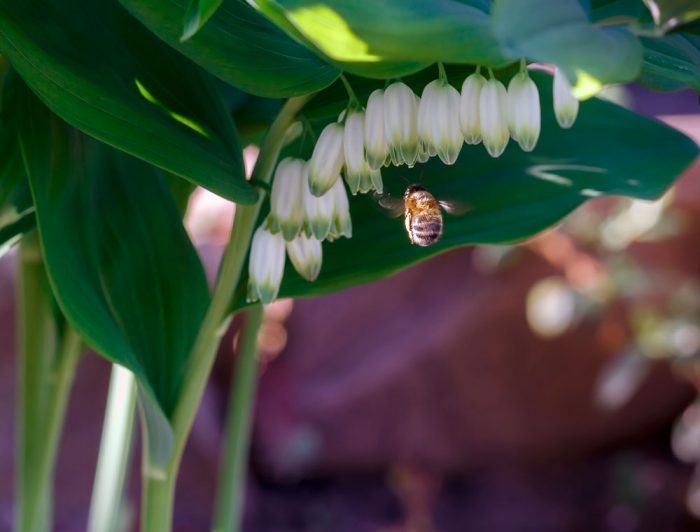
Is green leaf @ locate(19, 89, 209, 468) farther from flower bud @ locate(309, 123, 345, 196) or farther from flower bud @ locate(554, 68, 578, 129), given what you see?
flower bud @ locate(554, 68, 578, 129)

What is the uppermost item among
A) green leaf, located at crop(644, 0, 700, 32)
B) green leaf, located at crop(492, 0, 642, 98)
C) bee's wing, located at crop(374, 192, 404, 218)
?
green leaf, located at crop(644, 0, 700, 32)

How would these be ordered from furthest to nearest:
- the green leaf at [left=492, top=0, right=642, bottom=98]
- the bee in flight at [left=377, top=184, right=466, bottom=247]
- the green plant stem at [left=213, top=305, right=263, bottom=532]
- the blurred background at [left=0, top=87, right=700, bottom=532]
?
the blurred background at [left=0, top=87, right=700, bottom=532] → the green plant stem at [left=213, top=305, right=263, bottom=532] → the bee in flight at [left=377, top=184, right=466, bottom=247] → the green leaf at [left=492, top=0, right=642, bottom=98]

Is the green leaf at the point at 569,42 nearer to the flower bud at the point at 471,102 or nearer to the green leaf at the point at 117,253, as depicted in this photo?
the flower bud at the point at 471,102

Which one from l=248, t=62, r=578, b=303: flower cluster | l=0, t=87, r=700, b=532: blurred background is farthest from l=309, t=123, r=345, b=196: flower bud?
l=0, t=87, r=700, b=532: blurred background

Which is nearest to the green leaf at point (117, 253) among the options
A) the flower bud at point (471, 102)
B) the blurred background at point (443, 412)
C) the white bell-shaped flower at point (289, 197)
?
the white bell-shaped flower at point (289, 197)

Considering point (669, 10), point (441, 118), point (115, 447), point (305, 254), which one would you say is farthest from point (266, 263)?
point (115, 447)

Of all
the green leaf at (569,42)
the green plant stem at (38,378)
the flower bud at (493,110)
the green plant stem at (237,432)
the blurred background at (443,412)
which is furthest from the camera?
the blurred background at (443,412)

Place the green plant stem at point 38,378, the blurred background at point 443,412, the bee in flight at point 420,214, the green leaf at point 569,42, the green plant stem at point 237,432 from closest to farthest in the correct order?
the green leaf at point 569,42
the bee in flight at point 420,214
the green plant stem at point 38,378
the green plant stem at point 237,432
the blurred background at point 443,412
